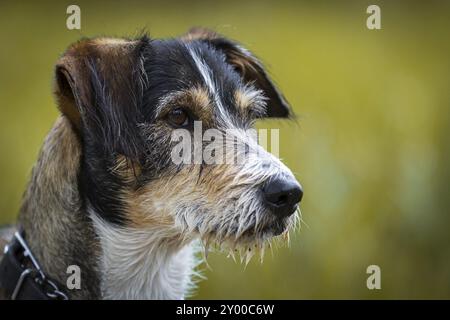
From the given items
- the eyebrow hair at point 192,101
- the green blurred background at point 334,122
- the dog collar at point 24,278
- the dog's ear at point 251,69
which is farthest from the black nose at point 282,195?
the green blurred background at point 334,122

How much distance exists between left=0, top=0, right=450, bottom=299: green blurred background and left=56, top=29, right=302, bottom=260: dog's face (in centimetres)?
235

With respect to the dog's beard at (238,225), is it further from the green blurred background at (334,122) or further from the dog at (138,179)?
the green blurred background at (334,122)

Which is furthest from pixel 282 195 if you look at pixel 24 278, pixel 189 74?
pixel 24 278

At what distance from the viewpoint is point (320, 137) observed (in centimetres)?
721

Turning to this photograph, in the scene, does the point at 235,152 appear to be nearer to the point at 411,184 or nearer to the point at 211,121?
the point at 211,121

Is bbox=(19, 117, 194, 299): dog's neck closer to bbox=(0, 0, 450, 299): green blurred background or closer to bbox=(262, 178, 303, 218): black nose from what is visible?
bbox=(262, 178, 303, 218): black nose

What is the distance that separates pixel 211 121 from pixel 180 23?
441cm

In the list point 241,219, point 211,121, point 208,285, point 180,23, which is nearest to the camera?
point 241,219

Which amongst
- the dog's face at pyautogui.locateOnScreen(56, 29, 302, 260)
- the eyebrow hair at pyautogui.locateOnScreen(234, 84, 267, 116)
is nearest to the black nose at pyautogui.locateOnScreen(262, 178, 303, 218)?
the dog's face at pyautogui.locateOnScreen(56, 29, 302, 260)

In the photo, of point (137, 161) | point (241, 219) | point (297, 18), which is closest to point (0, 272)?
point (137, 161)

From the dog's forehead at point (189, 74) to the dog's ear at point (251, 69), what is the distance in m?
0.34

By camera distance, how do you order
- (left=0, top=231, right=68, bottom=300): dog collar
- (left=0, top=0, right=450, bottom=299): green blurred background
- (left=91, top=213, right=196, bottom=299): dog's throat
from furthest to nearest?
(left=0, top=0, right=450, bottom=299): green blurred background
(left=91, top=213, right=196, bottom=299): dog's throat
(left=0, top=231, right=68, bottom=300): dog collar

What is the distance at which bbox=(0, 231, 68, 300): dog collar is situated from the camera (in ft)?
12.3

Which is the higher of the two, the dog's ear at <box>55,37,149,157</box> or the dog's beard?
the dog's ear at <box>55,37,149,157</box>
